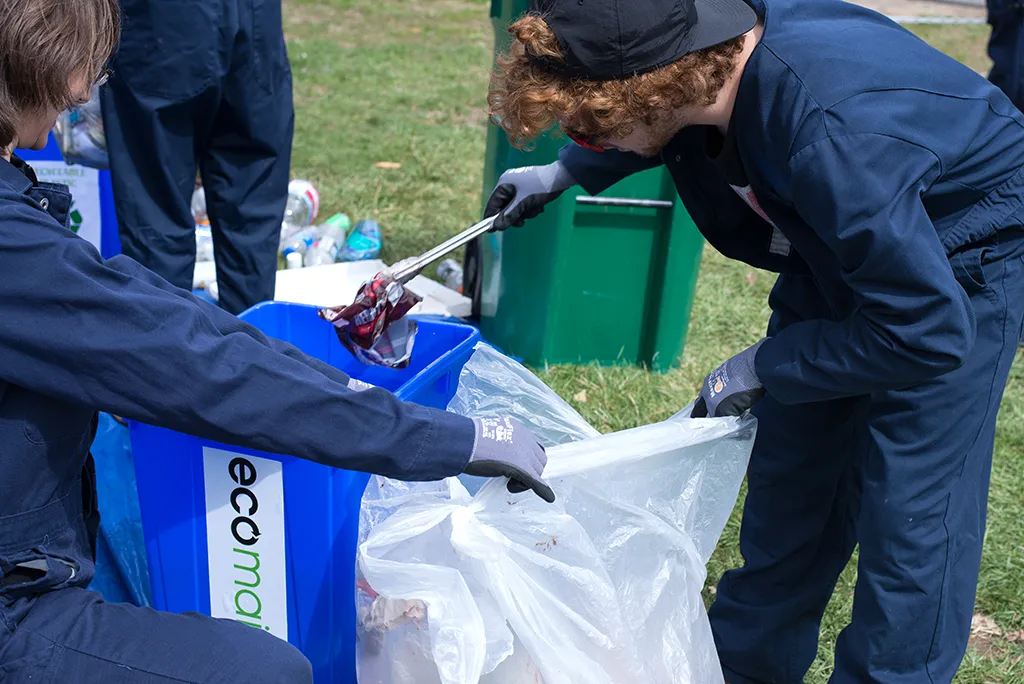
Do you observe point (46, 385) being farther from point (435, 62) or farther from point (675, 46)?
point (435, 62)

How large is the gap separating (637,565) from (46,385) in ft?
3.15

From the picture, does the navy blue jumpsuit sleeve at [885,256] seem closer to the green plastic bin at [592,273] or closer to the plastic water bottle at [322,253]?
the green plastic bin at [592,273]

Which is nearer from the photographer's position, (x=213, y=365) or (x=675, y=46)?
(x=213, y=365)

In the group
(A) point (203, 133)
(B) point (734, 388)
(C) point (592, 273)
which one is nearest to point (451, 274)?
(C) point (592, 273)

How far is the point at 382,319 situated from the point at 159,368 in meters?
0.71

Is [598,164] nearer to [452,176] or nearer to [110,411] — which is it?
[110,411]

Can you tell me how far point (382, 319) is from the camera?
187 cm

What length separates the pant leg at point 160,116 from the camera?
2.48 m

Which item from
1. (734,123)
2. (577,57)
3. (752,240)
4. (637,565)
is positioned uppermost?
(577,57)

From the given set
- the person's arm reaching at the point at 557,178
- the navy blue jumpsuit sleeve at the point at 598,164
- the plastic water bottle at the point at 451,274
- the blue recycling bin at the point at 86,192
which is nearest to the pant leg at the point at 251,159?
the blue recycling bin at the point at 86,192

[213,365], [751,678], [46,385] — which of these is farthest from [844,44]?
[751,678]

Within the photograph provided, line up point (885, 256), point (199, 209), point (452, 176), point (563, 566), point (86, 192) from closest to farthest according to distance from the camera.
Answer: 1. point (885, 256)
2. point (563, 566)
3. point (86, 192)
4. point (199, 209)
5. point (452, 176)

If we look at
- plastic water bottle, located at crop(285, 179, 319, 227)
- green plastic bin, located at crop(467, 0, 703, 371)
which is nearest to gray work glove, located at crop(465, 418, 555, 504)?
green plastic bin, located at crop(467, 0, 703, 371)

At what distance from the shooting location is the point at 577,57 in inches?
52.9
